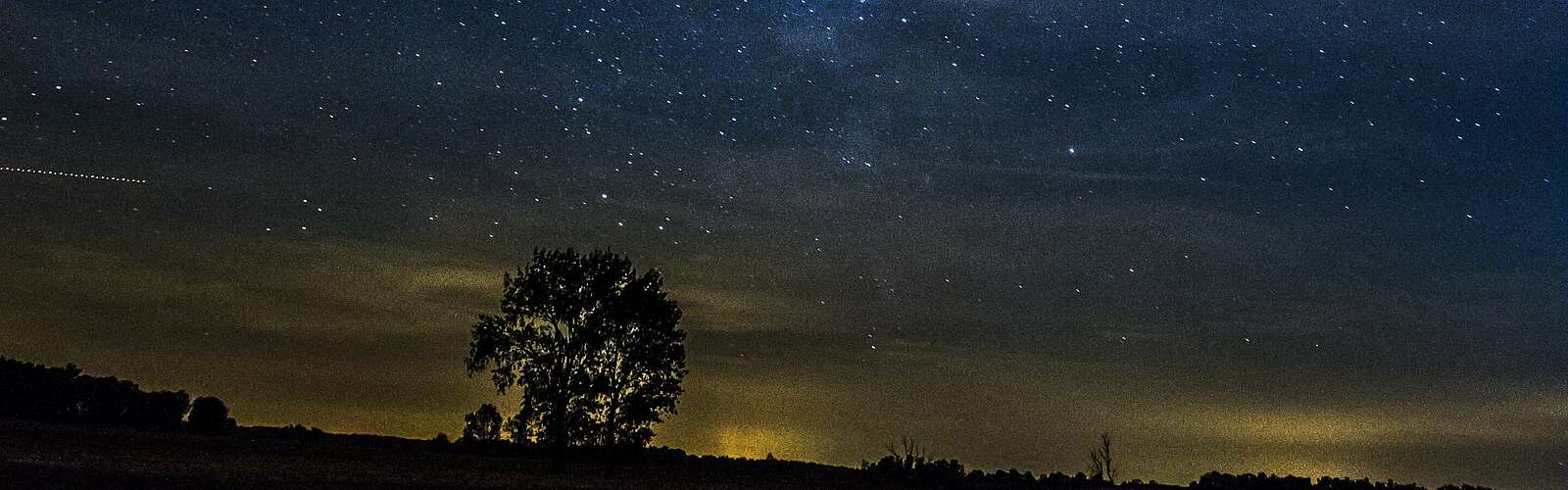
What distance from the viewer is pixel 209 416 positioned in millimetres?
124375

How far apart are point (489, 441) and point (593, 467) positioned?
2520 inches

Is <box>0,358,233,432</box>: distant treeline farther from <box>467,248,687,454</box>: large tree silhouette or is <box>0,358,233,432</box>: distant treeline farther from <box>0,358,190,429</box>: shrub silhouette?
<box>467,248,687,454</box>: large tree silhouette

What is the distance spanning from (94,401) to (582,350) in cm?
9531

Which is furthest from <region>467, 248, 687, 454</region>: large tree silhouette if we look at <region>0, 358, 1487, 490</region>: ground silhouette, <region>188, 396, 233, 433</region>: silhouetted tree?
<region>188, 396, 233, 433</region>: silhouetted tree

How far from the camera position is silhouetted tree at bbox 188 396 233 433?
122 meters

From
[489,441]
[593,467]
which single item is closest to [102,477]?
[593,467]

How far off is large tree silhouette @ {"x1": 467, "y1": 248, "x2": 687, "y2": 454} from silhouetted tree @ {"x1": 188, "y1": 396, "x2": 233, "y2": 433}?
74106 mm

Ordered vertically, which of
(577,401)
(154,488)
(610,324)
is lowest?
(154,488)

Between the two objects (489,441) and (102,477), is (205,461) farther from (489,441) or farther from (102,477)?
(489,441)

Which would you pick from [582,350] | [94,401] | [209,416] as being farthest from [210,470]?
[94,401]

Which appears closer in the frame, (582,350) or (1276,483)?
(582,350)

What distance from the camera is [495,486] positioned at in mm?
49750

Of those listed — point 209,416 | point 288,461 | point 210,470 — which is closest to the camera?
point 210,470

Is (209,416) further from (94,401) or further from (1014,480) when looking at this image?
(1014,480)
